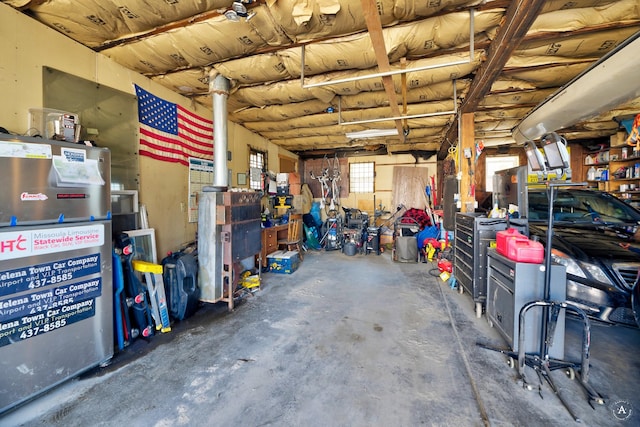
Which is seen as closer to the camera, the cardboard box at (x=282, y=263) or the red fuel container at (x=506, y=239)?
the red fuel container at (x=506, y=239)

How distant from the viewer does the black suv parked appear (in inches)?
87.1

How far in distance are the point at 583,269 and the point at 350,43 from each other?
3157 millimetres

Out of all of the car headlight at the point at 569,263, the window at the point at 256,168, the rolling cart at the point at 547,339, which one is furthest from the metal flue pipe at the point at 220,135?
the car headlight at the point at 569,263

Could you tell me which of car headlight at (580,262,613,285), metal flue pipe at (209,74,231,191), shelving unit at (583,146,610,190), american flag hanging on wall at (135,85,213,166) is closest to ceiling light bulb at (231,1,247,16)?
metal flue pipe at (209,74,231,191)

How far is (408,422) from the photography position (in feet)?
5.05

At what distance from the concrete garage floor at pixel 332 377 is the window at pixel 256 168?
3.39 meters

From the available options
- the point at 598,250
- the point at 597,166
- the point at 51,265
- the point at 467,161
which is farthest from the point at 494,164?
the point at 51,265

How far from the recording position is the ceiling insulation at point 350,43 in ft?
6.93

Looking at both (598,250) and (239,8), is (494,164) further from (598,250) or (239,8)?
(239,8)

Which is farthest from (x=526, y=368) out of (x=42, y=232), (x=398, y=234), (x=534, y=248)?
(x=398, y=234)

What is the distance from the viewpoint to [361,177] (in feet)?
27.7

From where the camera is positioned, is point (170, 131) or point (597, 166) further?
point (597, 166)

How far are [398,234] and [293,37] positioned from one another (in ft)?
16.1

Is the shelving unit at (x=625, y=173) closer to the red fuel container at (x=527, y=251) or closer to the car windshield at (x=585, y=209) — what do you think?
the car windshield at (x=585, y=209)
